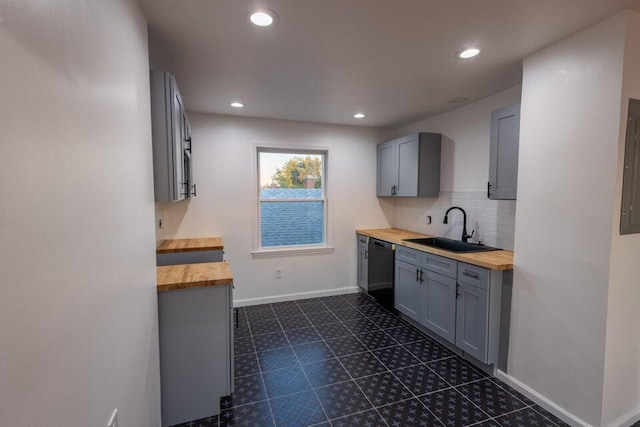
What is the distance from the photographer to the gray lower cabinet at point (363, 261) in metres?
4.26

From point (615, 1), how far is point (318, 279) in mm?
3786

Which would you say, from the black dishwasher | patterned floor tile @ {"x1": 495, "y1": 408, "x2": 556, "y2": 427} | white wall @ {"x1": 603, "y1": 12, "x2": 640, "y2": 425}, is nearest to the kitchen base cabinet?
patterned floor tile @ {"x1": 495, "y1": 408, "x2": 556, "y2": 427}

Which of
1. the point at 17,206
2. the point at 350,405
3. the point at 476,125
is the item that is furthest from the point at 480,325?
the point at 17,206

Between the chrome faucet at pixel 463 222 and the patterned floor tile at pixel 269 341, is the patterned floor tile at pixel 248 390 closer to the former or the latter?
the patterned floor tile at pixel 269 341

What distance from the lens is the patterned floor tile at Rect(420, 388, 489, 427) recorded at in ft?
6.54

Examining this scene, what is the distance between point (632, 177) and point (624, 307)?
2.55 feet

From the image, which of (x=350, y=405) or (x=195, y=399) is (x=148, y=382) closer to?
(x=195, y=399)

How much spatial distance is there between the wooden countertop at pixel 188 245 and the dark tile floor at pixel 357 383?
95 centimetres

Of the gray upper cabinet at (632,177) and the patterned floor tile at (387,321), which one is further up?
the gray upper cabinet at (632,177)

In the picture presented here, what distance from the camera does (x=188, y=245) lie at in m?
3.26

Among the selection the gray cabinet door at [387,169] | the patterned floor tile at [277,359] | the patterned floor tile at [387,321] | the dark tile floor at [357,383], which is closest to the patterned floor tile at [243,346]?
the dark tile floor at [357,383]

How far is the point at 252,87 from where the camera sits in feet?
9.28

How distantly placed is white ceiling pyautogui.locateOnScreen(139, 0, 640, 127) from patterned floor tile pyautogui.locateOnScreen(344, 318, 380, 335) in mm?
2450

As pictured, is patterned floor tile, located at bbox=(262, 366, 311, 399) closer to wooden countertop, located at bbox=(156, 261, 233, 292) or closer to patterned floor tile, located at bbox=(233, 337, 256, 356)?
patterned floor tile, located at bbox=(233, 337, 256, 356)
